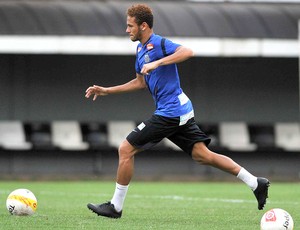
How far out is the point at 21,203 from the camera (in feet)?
36.4

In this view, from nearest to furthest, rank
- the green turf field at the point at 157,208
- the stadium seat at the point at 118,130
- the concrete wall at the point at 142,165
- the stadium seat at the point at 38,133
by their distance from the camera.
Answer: the green turf field at the point at 157,208 < the stadium seat at the point at 38,133 < the concrete wall at the point at 142,165 < the stadium seat at the point at 118,130

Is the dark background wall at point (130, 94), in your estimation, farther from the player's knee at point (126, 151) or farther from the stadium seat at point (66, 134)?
the player's knee at point (126, 151)

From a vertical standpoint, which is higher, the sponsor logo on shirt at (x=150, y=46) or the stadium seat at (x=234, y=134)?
the sponsor logo on shirt at (x=150, y=46)

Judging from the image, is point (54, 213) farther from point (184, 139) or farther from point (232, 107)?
point (232, 107)

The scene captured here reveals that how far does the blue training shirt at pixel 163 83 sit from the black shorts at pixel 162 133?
0.10m

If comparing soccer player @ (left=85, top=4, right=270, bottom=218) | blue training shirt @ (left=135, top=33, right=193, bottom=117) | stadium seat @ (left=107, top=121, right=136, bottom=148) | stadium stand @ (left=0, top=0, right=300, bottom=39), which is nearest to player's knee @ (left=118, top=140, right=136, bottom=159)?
soccer player @ (left=85, top=4, right=270, bottom=218)

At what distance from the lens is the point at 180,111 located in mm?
11086

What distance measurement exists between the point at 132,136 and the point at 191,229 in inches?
59.5

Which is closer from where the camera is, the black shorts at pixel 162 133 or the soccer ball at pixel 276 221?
the soccer ball at pixel 276 221

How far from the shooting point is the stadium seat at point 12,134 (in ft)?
82.8

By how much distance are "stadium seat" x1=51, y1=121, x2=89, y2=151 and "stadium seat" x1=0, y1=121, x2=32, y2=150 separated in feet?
2.66

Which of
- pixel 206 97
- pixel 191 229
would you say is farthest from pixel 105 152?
pixel 191 229

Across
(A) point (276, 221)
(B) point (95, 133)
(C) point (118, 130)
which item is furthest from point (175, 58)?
(B) point (95, 133)

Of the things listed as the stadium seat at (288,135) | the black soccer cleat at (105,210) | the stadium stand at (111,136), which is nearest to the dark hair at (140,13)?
the black soccer cleat at (105,210)
